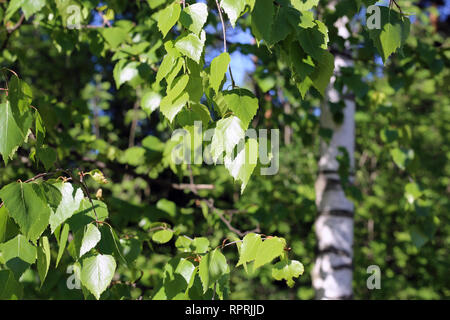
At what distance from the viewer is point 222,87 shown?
0.94m

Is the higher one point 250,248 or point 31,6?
point 31,6

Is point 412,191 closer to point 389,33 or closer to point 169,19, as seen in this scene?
point 389,33

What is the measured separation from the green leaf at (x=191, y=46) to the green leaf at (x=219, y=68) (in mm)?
37

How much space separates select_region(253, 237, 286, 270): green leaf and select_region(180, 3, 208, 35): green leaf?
1.54 feet

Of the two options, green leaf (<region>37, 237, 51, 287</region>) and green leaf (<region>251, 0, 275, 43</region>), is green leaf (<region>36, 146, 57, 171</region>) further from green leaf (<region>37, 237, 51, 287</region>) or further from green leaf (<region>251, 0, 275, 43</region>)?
green leaf (<region>251, 0, 275, 43</region>)

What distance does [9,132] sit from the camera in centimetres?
88

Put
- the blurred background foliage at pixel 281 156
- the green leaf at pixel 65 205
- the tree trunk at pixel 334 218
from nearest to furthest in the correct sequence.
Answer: the green leaf at pixel 65 205 → the blurred background foliage at pixel 281 156 → the tree trunk at pixel 334 218

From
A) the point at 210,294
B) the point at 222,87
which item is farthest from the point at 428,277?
the point at 222,87

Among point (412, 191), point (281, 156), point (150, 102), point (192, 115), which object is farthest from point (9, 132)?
point (281, 156)

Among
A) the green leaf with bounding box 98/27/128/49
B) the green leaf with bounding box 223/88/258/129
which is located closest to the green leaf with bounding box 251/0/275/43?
the green leaf with bounding box 223/88/258/129

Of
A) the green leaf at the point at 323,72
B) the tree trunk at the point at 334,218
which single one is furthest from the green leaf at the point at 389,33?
the tree trunk at the point at 334,218

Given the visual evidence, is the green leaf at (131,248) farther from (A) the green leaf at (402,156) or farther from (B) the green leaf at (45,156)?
(A) the green leaf at (402,156)

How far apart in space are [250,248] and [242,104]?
0.32m

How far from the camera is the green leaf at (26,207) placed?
83cm
